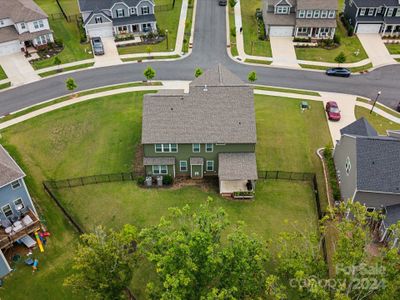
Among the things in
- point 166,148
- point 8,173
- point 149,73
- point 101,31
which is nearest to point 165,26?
point 101,31

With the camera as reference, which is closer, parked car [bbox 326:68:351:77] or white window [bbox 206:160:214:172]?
white window [bbox 206:160:214:172]

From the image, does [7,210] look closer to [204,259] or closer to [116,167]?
[116,167]

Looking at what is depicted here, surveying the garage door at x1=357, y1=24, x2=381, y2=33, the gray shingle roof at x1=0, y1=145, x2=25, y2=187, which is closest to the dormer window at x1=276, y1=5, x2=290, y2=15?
the garage door at x1=357, y1=24, x2=381, y2=33

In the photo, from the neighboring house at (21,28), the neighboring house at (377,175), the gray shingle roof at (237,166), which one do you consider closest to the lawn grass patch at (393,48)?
the neighboring house at (377,175)

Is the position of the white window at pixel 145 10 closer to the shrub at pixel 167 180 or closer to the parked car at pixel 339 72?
the parked car at pixel 339 72

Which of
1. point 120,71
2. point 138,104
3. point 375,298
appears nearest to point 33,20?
point 120,71

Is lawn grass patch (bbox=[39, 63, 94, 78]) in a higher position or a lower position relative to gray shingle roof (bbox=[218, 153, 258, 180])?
higher

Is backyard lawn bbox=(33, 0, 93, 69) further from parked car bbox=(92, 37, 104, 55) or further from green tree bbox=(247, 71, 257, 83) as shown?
green tree bbox=(247, 71, 257, 83)
